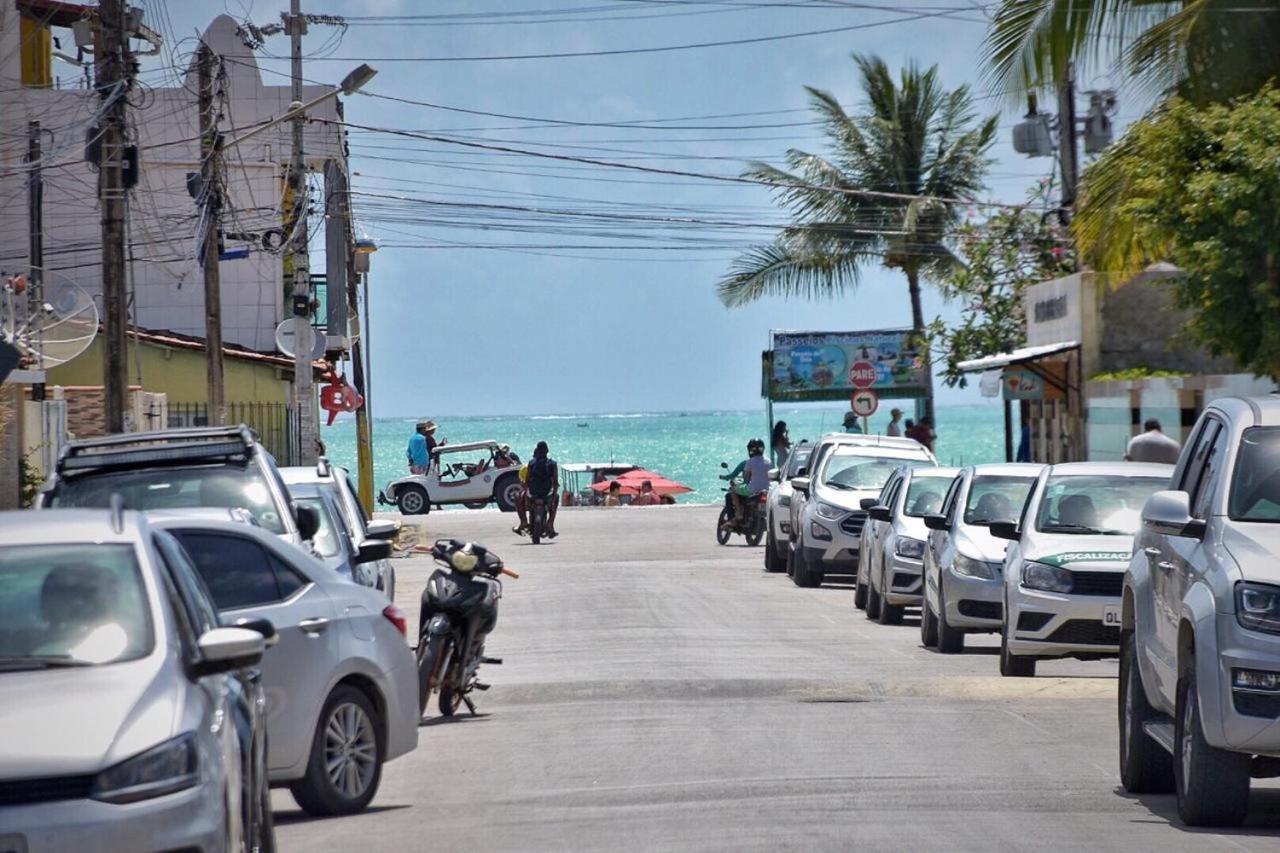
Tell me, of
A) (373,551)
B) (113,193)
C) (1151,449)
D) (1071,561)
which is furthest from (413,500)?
(373,551)

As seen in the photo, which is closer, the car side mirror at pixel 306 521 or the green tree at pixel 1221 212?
the car side mirror at pixel 306 521

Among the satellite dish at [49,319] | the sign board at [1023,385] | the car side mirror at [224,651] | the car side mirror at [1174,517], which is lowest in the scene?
the car side mirror at [224,651]

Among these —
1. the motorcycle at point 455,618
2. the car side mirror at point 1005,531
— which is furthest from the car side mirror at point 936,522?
the motorcycle at point 455,618

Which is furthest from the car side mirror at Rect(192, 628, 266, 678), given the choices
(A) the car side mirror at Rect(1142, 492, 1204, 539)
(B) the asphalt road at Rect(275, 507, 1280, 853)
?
(A) the car side mirror at Rect(1142, 492, 1204, 539)

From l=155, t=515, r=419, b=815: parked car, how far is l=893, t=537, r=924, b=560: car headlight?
459 inches

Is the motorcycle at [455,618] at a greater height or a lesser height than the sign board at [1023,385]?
lesser

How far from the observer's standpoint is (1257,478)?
9.21 m

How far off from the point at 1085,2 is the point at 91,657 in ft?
61.1

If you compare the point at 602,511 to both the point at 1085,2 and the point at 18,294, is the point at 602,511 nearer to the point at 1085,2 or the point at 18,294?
the point at 18,294

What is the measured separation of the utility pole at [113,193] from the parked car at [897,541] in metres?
8.78

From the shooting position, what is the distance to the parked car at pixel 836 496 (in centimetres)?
2728

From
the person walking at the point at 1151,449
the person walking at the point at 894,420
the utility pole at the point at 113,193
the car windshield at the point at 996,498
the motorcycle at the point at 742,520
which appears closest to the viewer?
the car windshield at the point at 996,498

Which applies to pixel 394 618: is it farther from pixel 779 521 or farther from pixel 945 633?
pixel 779 521

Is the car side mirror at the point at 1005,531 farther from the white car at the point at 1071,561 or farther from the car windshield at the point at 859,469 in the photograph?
the car windshield at the point at 859,469
